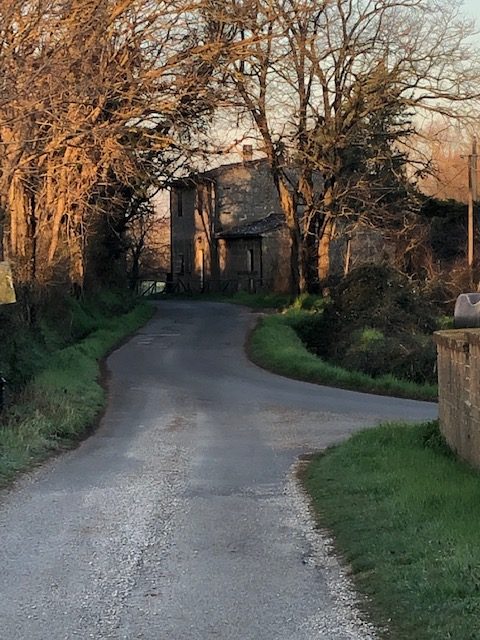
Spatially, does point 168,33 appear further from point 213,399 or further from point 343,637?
point 343,637

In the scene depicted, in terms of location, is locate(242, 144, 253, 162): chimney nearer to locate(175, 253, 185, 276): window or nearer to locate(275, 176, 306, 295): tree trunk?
locate(275, 176, 306, 295): tree trunk

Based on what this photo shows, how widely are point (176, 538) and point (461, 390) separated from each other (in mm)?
4225

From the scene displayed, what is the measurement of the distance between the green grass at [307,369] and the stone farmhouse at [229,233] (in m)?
23.6

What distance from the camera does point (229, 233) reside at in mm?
64000

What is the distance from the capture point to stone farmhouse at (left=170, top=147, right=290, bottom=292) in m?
61.5

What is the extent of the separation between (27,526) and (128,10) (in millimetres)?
17314

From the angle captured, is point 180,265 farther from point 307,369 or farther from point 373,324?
point 307,369

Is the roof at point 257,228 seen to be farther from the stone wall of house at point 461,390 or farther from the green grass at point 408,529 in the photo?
the green grass at point 408,529

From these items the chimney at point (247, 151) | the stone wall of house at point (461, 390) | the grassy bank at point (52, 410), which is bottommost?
the grassy bank at point (52, 410)

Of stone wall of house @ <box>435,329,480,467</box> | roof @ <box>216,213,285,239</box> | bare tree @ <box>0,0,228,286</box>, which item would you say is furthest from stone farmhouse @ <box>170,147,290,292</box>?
stone wall of house @ <box>435,329,480,467</box>

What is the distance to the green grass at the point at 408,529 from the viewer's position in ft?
18.8

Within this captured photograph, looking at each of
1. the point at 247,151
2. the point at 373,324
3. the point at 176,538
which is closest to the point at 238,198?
the point at 247,151

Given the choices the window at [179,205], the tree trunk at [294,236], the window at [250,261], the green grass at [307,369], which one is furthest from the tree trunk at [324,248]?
the window at [179,205]

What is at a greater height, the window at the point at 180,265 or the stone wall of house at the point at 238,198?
the stone wall of house at the point at 238,198
